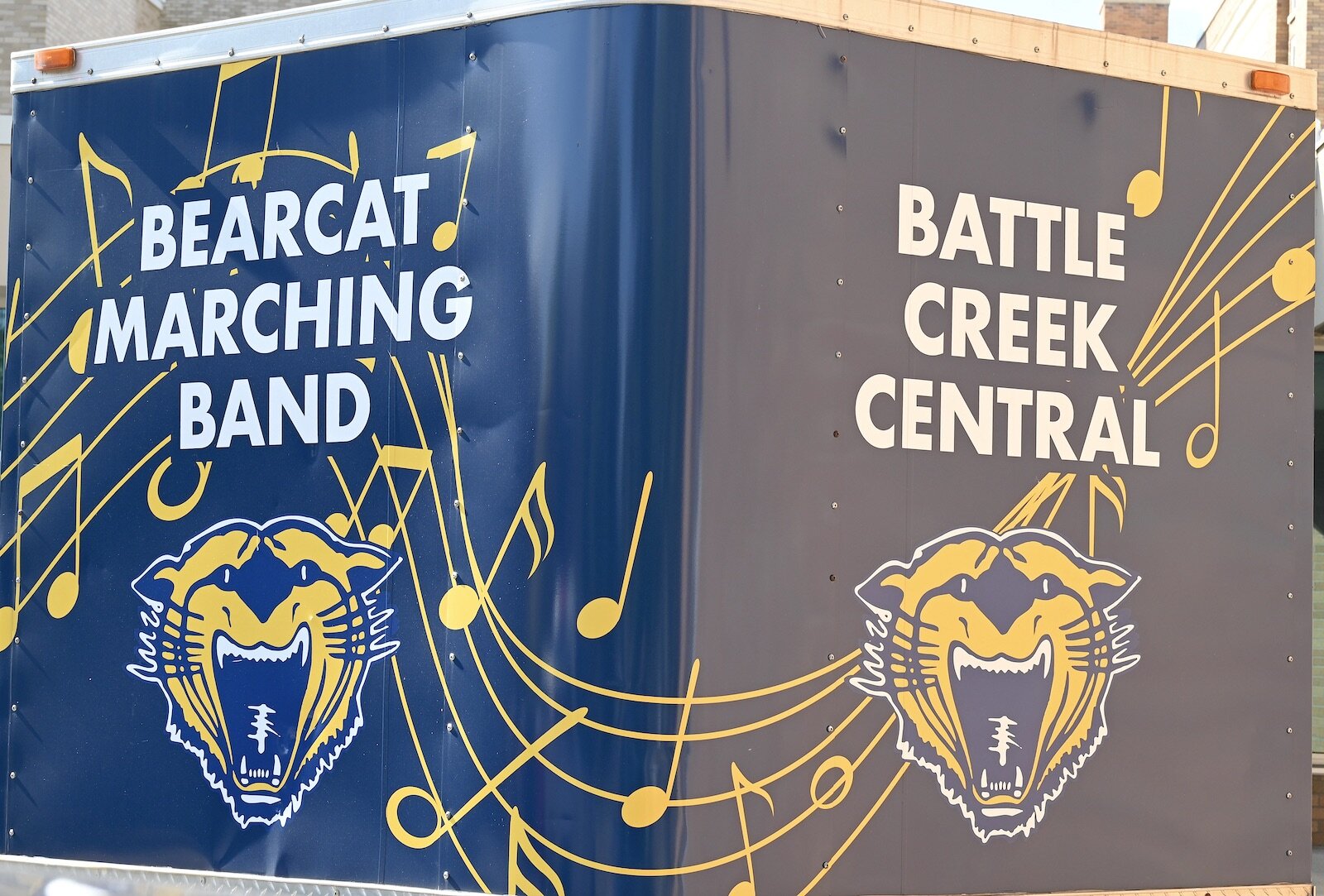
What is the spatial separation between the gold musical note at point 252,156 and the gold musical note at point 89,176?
20 centimetres

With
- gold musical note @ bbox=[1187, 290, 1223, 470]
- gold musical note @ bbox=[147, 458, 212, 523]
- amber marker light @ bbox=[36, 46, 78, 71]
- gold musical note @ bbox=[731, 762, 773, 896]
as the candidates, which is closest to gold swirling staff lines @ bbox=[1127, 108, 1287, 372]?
gold musical note @ bbox=[1187, 290, 1223, 470]

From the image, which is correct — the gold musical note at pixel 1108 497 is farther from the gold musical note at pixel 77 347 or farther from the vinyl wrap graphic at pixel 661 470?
the gold musical note at pixel 77 347

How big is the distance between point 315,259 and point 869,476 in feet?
4.92

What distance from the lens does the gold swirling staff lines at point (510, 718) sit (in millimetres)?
3223

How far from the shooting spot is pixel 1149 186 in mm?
3785

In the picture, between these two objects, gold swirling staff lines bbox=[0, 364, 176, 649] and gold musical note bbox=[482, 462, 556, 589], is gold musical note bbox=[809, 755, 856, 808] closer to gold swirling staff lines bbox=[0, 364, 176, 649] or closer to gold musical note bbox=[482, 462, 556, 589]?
gold musical note bbox=[482, 462, 556, 589]

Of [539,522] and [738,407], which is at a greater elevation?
[738,407]

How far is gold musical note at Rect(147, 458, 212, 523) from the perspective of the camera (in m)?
3.77

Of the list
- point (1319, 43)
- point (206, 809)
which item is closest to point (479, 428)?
point (206, 809)

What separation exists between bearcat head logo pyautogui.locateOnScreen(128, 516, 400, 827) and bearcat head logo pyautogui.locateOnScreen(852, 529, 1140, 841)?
122cm

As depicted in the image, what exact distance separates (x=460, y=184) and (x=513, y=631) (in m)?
1.09

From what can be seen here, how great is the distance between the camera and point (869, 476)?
3.46 meters

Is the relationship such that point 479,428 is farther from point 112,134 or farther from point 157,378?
point 112,134

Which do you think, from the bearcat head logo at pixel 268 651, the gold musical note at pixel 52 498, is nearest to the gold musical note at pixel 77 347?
the gold musical note at pixel 52 498
